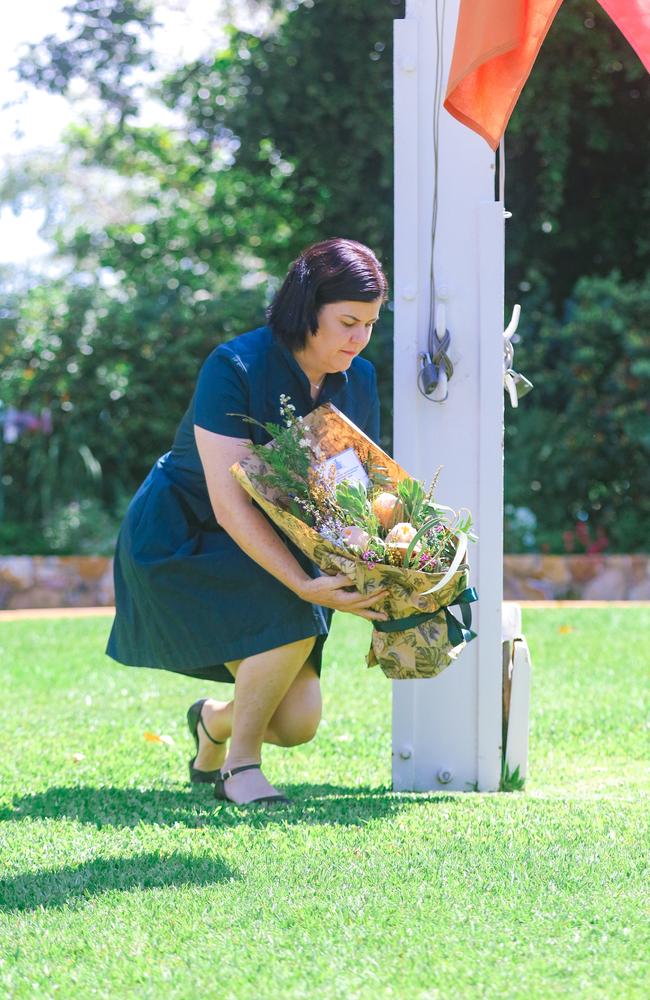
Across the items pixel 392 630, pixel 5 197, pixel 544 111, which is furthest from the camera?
pixel 5 197

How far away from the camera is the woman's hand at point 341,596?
10.5 ft

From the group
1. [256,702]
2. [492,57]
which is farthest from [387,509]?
[492,57]

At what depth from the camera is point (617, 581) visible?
33.5 feet

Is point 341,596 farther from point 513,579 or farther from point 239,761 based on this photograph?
point 513,579

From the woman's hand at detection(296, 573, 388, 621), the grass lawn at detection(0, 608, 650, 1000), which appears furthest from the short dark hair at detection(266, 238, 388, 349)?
the grass lawn at detection(0, 608, 650, 1000)

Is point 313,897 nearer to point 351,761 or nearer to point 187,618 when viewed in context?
point 187,618

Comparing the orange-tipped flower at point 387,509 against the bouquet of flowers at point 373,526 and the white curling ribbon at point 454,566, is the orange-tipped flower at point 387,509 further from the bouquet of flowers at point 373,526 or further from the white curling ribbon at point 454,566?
the white curling ribbon at point 454,566

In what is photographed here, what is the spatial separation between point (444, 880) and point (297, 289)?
155 cm

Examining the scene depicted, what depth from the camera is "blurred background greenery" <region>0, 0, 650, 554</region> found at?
10.6 meters

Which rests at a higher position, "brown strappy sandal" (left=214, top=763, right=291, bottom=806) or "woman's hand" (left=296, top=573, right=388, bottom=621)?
"woman's hand" (left=296, top=573, right=388, bottom=621)

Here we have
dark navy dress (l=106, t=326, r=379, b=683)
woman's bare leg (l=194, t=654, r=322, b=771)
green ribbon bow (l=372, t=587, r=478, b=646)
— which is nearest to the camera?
green ribbon bow (l=372, t=587, r=478, b=646)

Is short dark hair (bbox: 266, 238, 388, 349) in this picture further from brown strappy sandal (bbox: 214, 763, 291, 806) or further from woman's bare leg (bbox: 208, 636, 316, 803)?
brown strappy sandal (bbox: 214, 763, 291, 806)

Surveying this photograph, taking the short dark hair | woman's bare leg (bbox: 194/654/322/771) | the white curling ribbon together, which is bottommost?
woman's bare leg (bbox: 194/654/322/771)

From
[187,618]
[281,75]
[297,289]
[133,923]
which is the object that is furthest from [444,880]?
[281,75]
